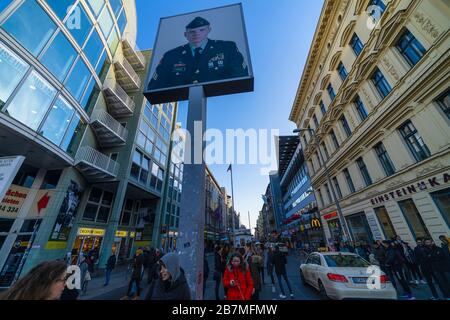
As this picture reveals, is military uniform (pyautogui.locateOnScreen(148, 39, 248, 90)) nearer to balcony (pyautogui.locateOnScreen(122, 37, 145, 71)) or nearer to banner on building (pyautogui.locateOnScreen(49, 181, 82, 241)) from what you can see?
banner on building (pyautogui.locateOnScreen(49, 181, 82, 241))

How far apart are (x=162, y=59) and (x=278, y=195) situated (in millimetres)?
53803

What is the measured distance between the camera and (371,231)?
13281 mm

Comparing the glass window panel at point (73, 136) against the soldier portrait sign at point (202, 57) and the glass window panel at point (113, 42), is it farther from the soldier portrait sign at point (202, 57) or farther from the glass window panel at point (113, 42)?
the soldier portrait sign at point (202, 57)

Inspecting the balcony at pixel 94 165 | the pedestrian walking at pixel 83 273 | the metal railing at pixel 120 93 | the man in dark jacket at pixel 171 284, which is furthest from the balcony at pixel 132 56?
the man in dark jacket at pixel 171 284

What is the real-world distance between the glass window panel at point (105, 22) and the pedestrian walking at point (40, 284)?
64.6ft

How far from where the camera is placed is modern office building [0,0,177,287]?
9.20 metres

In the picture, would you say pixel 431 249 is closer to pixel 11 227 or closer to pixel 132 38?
pixel 11 227

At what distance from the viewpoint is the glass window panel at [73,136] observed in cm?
1268

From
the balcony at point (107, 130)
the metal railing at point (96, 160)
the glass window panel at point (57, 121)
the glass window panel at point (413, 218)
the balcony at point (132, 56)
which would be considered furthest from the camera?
the balcony at point (132, 56)

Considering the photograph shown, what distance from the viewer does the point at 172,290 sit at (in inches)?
115

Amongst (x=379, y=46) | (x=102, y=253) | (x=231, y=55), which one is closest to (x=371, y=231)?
(x=379, y=46)

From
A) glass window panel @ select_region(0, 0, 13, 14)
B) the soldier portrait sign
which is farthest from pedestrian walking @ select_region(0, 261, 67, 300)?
glass window panel @ select_region(0, 0, 13, 14)

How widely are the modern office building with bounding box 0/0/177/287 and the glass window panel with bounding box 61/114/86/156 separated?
0.08 metres

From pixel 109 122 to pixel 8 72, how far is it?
906 centimetres
